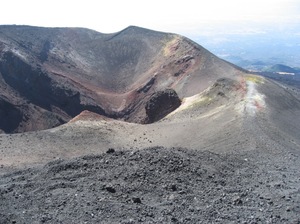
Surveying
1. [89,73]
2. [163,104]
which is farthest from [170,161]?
[89,73]

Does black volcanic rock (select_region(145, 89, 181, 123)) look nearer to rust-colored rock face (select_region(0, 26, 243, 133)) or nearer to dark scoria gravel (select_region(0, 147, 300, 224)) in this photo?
rust-colored rock face (select_region(0, 26, 243, 133))

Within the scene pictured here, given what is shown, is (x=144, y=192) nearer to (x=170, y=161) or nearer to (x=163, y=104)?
(x=170, y=161)

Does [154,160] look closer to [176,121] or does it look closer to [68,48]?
[176,121]

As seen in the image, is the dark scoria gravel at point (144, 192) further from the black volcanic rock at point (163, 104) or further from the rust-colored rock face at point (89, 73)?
the rust-colored rock face at point (89, 73)

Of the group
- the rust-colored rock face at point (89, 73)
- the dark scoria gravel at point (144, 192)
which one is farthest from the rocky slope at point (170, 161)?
the rust-colored rock face at point (89, 73)

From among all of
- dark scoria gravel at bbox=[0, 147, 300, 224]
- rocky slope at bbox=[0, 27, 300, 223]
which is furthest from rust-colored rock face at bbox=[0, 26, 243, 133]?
dark scoria gravel at bbox=[0, 147, 300, 224]
